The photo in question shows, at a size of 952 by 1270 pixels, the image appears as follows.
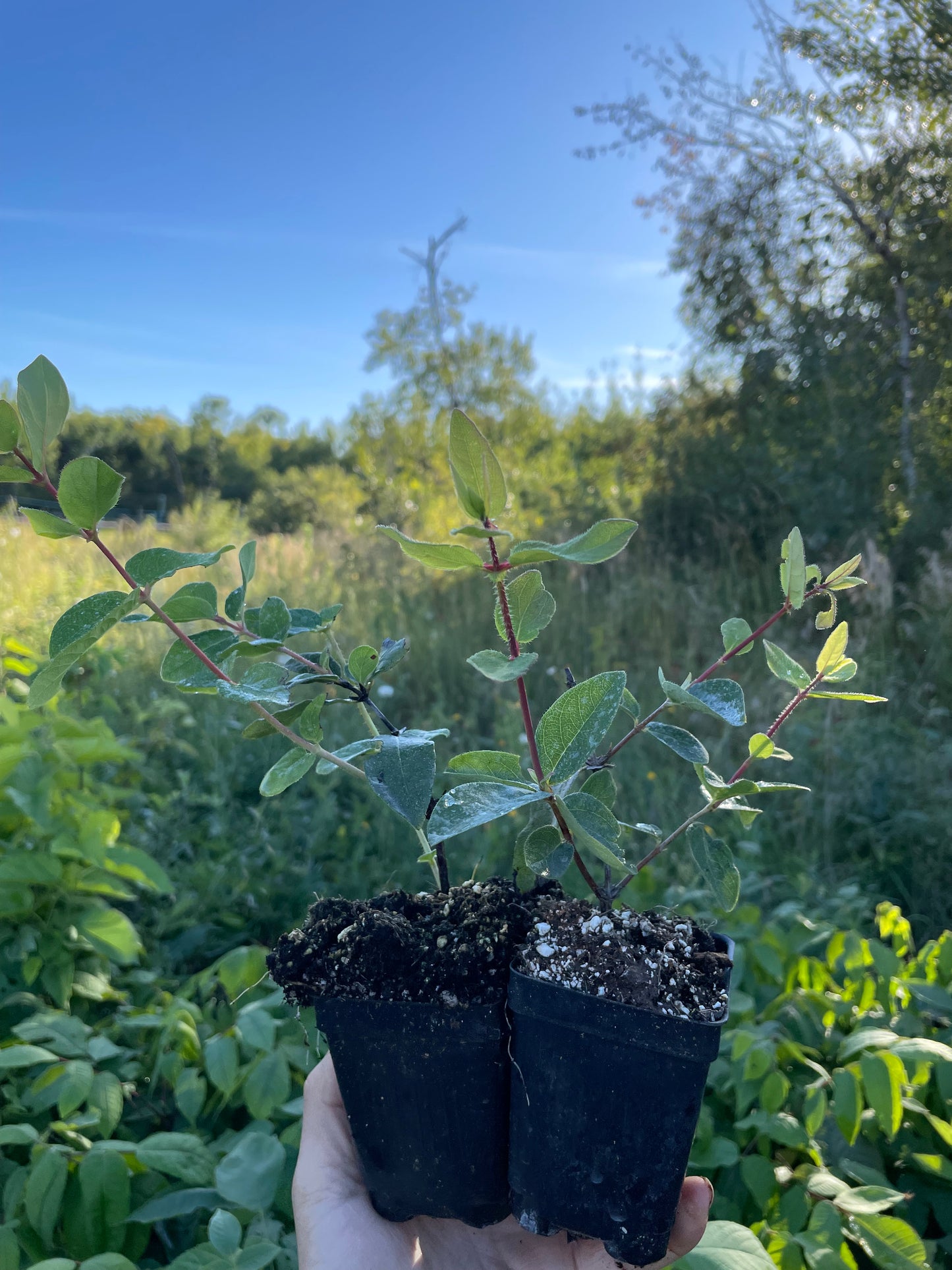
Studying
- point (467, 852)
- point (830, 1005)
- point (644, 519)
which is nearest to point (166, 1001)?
point (467, 852)

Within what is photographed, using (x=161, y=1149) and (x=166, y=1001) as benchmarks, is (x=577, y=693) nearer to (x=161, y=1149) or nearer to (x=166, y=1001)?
(x=161, y=1149)

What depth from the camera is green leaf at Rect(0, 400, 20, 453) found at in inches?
25.3

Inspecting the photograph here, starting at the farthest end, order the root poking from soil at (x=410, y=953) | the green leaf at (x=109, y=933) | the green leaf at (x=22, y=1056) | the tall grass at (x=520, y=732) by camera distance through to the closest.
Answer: the tall grass at (x=520, y=732) < the green leaf at (x=109, y=933) < the green leaf at (x=22, y=1056) < the root poking from soil at (x=410, y=953)

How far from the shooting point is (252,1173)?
936mm

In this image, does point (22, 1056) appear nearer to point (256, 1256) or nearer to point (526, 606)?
point (256, 1256)

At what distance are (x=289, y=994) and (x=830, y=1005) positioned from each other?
0.97m

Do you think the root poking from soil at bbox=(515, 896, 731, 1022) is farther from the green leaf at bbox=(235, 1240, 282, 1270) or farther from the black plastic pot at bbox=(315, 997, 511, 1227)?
the green leaf at bbox=(235, 1240, 282, 1270)

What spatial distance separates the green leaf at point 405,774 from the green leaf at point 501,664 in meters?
0.09

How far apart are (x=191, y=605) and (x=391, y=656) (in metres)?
0.20

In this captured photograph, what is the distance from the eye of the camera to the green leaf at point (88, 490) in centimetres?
66

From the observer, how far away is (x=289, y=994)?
0.79 meters

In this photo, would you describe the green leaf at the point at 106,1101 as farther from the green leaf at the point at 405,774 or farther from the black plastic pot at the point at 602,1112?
the green leaf at the point at 405,774

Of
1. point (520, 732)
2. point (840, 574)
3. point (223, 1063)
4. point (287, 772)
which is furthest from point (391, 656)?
point (520, 732)

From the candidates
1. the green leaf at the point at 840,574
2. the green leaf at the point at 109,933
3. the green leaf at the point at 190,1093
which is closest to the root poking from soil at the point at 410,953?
the green leaf at the point at 840,574
